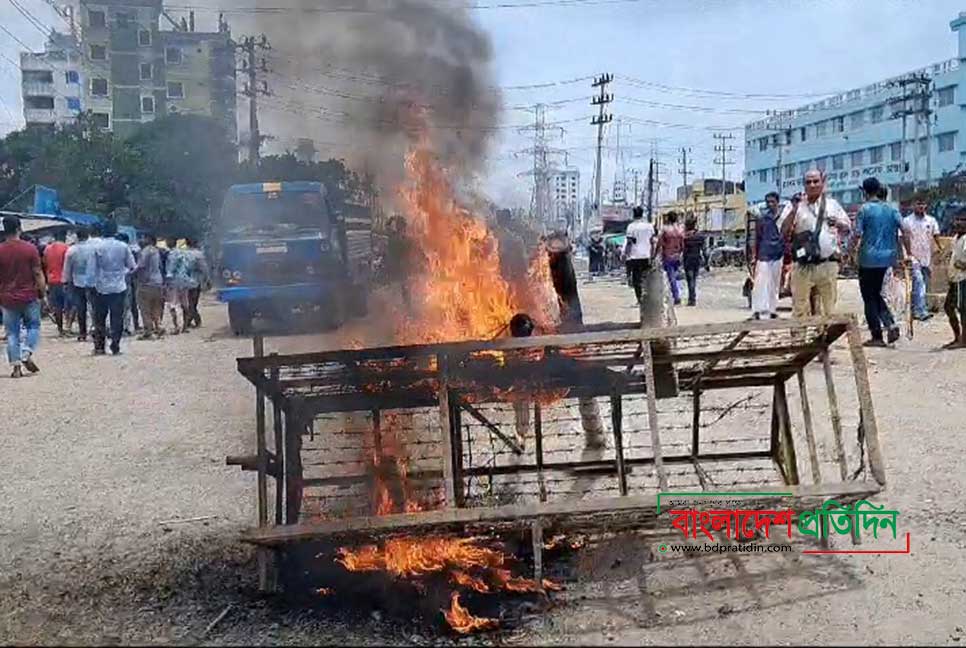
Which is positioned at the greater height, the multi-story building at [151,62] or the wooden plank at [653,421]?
the multi-story building at [151,62]

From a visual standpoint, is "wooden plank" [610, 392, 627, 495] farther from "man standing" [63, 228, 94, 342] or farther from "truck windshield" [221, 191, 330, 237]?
"truck windshield" [221, 191, 330, 237]

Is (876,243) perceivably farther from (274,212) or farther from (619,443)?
(274,212)

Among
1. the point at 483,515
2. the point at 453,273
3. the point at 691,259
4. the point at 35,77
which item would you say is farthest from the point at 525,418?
the point at 35,77

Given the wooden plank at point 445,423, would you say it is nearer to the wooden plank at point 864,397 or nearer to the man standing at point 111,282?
the wooden plank at point 864,397

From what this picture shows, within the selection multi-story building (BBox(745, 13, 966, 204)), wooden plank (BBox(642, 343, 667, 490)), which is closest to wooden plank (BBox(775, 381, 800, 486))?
wooden plank (BBox(642, 343, 667, 490))

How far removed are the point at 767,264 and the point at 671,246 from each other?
522 cm

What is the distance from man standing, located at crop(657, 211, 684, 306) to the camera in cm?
1598

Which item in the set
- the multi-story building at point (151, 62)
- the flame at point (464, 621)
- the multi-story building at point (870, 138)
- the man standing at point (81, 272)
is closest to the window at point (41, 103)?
the multi-story building at point (870, 138)

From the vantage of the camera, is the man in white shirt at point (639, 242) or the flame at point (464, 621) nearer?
the flame at point (464, 621)

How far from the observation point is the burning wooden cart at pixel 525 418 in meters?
3.82

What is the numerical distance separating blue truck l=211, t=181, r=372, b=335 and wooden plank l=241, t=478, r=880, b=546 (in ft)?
36.1

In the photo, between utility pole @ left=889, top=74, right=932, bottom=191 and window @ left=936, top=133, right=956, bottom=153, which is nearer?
utility pole @ left=889, top=74, right=932, bottom=191

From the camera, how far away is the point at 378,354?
12.6 ft

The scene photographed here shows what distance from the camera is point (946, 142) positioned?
2486 inches
